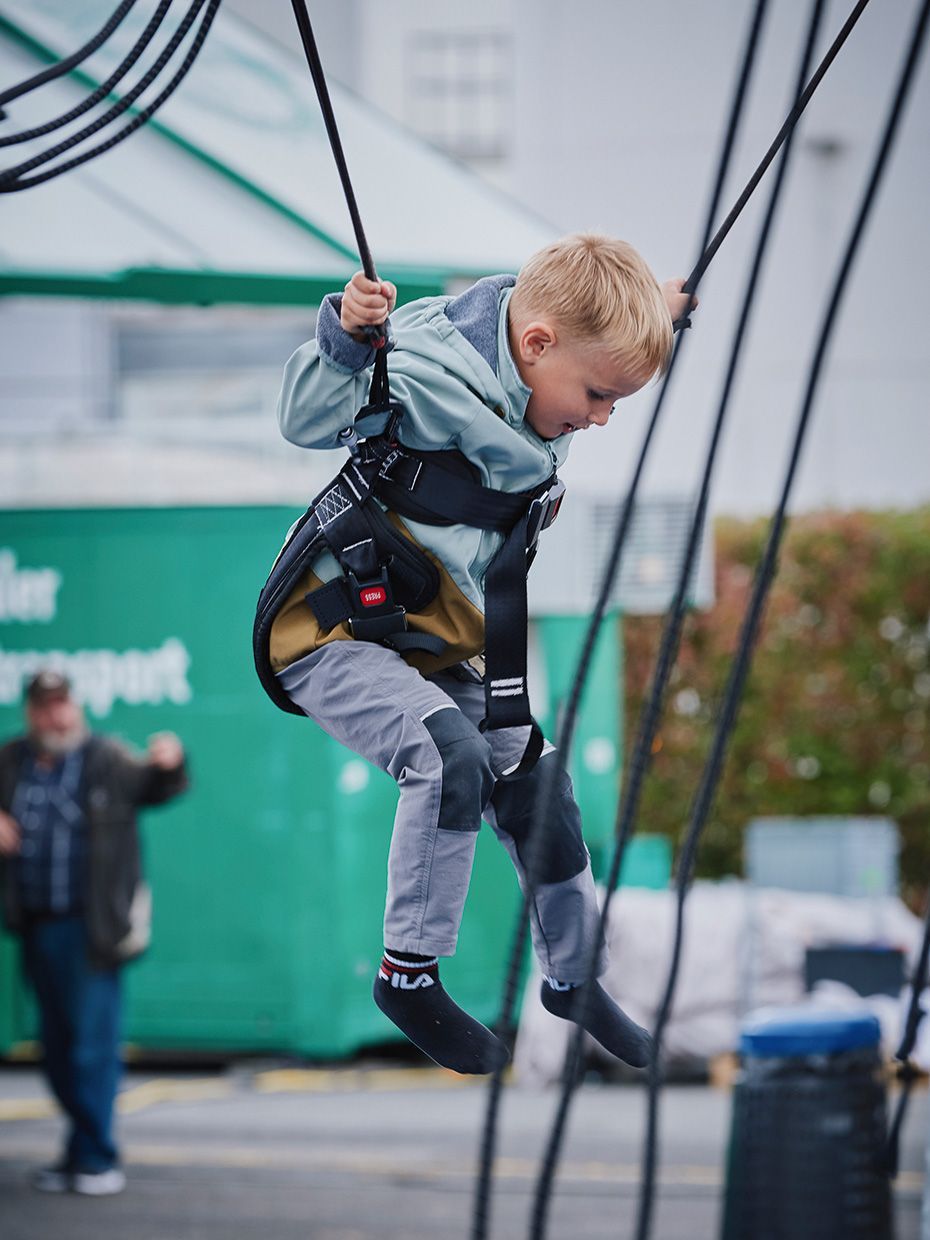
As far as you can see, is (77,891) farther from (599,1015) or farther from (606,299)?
(606,299)

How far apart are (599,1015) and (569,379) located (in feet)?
2.31

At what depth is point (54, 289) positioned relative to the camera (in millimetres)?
4848

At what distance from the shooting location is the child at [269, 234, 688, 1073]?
183 cm

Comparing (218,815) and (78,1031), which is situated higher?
(218,815)

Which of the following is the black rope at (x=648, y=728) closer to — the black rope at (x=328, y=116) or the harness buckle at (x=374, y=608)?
the harness buckle at (x=374, y=608)

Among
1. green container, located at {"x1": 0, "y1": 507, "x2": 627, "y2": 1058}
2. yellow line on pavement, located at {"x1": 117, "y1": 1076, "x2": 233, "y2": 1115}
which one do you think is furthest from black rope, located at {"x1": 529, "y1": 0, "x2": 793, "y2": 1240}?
yellow line on pavement, located at {"x1": 117, "y1": 1076, "x2": 233, "y2": 1115}

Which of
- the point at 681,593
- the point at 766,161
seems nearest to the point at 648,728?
the point at 681,593

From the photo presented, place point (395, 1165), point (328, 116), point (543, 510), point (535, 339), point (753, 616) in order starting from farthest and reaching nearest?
point (395, 1165) → point (753, 616) → point (543, 510) → point (535, 339) → point (328, 116)

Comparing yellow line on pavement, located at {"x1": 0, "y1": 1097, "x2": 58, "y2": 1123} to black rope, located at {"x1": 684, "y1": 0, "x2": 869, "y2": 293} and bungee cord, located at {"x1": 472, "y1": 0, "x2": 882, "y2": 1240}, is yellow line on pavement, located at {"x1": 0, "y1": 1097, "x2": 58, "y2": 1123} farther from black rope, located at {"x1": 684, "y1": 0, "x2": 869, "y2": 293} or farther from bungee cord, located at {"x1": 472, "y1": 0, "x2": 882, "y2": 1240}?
black rope, located at {"x1": 684, "y1": 0, "x2": 869, "y2": 293}

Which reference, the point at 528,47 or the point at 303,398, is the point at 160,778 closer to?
the point at 303,398

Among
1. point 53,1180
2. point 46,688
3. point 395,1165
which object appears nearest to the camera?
point 46,688

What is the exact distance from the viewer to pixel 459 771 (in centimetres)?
187

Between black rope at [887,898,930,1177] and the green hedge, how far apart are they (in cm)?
1045

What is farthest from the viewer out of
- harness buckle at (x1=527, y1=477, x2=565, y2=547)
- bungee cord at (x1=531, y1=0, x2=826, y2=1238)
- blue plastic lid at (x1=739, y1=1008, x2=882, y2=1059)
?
blue plastic lid at (x1=739, y1=1008, x2=882, y2=1059)
